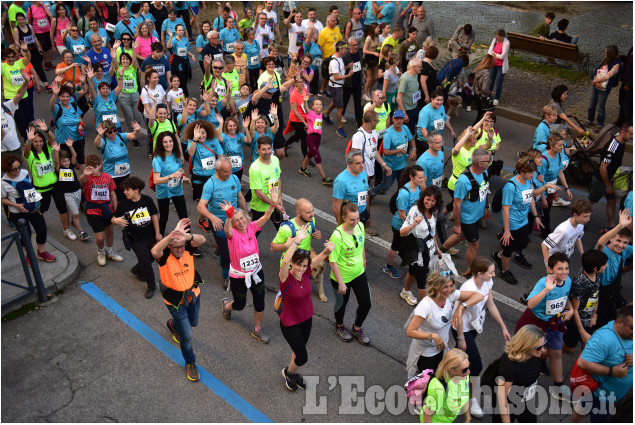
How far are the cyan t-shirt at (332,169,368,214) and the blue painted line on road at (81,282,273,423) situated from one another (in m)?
2.70

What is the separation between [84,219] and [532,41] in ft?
36.7

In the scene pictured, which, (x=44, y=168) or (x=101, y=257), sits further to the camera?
(x=101, y=257)

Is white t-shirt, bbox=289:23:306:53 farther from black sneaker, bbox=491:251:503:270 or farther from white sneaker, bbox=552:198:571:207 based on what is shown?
black sneaker, bbox=491:251:503:270

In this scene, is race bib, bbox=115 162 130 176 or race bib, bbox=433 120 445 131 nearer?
race bib, bbox=115 162 130 176

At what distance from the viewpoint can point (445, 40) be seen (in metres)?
17.7

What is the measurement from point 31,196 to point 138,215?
1.58 meters

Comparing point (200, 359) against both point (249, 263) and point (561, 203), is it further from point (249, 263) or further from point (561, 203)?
point (561, 203)

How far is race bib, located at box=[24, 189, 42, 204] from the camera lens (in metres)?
8.07

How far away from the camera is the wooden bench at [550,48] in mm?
15117

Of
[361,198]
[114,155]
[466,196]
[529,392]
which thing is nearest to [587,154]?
[466,196]

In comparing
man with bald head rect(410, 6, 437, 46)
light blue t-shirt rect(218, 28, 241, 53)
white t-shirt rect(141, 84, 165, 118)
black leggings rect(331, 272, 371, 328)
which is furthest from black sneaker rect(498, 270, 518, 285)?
light blue t-shirt rect(218, 28, 241, 53)

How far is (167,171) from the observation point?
858 cm

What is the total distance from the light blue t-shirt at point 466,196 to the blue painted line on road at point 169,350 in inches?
143

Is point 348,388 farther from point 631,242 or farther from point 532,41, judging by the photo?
point 532,41
